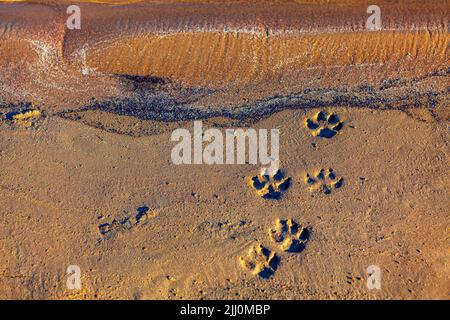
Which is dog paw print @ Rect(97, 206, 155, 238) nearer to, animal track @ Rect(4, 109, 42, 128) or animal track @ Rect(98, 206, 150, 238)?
animal track @ Rect(98, 206, 150, 238)

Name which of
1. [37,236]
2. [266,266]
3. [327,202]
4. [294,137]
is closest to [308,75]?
[294,137]

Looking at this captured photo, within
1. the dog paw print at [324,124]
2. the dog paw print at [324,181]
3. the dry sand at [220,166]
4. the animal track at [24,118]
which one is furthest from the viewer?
the animal track at [24,118]

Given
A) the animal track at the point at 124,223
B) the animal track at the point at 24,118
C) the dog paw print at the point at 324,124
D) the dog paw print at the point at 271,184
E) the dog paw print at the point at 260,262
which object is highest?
the animal track at the point at 24,118

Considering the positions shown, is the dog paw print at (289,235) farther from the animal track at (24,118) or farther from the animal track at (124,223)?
the animal track at (24,118)

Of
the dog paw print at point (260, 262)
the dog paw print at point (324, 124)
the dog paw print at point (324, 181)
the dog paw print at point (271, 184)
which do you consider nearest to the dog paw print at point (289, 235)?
the dog paw print at point (260, 262)

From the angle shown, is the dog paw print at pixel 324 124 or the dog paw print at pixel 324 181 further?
the dog paw print at pixel 324 124

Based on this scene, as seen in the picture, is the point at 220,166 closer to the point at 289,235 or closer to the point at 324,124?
the point at 289,235

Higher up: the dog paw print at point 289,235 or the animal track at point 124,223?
the animal track at point 124,223
